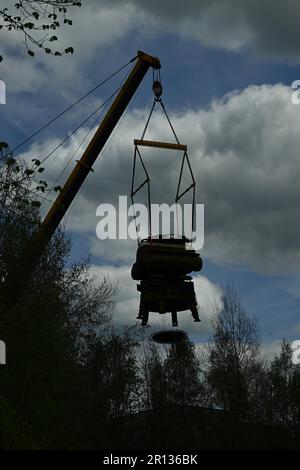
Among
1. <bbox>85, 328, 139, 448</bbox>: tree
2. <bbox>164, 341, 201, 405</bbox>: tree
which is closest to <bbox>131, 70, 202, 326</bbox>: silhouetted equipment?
<bbox>85, 328, 139, 448</bbox>: tree

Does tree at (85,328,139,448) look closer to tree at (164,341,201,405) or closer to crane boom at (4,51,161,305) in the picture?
tree at (164,341,201,405)

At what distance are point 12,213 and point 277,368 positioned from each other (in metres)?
31.9

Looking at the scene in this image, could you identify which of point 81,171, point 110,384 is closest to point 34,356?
point 81,171

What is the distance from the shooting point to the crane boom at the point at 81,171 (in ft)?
80.9

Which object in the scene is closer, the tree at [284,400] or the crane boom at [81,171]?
the crane boom at [81,171]

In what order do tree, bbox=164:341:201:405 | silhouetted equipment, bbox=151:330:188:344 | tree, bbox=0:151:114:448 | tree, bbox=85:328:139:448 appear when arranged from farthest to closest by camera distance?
tree, bbox=164:341:201:405 < tree, bbox=85:328:139:448 < tree, bbox=0:151:114:448 < silhouetted equipment, bbox=151:330:188:344

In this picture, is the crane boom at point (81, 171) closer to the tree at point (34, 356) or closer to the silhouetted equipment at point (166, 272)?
the tree at point (34, 356)

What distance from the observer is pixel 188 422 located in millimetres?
50844

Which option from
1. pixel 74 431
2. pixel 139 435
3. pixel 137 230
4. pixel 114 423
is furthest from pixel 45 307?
pixel 139 435

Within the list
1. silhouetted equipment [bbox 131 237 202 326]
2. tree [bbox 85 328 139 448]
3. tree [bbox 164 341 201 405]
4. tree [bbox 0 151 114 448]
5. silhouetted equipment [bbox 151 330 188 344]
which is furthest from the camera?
tree [bbox 164 341 201 405]

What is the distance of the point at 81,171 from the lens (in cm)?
2611

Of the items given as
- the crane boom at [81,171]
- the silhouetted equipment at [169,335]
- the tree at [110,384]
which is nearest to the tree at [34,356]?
the crane boom at [81,171]

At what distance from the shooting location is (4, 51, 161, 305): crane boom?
2467 cm

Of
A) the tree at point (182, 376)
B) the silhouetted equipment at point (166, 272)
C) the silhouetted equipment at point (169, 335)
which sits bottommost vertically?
the silhouetted equipment at point (169, 335)
